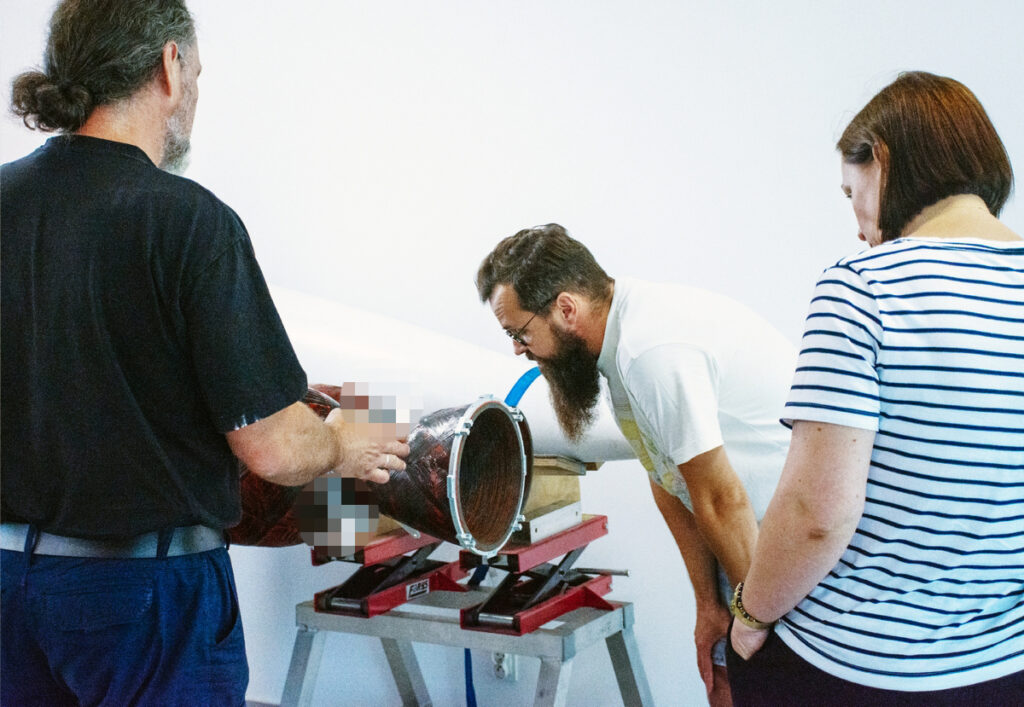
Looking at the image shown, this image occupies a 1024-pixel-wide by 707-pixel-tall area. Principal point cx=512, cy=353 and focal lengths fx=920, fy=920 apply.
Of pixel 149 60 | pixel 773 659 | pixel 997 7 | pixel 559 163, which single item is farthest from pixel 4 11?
pixel 773 659

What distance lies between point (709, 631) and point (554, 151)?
4.22 ft

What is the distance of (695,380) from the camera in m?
1.49

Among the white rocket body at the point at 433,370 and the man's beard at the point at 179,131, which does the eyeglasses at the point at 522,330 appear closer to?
the white rocket body at the point at 433,370

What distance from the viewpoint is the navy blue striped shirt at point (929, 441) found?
2.66 ft

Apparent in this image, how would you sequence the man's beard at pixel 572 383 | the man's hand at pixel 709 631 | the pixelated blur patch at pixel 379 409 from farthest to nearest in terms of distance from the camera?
the man's beard at pixel 572 383, the man's hand at pixel 709 631, the pixelated blur patch at pixel 379 409

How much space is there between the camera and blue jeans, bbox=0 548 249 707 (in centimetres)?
112

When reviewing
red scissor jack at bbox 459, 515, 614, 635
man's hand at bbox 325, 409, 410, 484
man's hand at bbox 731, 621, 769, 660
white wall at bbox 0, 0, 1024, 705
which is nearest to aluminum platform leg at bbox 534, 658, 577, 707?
red scissor jack at bbox 459, 515, 614, 635

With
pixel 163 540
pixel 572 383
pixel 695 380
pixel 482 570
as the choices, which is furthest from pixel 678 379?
pixel 482 570

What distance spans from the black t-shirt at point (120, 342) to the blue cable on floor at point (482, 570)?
0.85m

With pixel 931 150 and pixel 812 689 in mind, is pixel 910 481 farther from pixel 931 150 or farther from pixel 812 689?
pixel 931 150

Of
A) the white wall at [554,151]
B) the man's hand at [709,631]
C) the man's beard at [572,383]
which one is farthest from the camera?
the white wall at [554,151]

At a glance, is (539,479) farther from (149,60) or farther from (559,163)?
(149,60)

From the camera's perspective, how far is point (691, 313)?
1.60 meters

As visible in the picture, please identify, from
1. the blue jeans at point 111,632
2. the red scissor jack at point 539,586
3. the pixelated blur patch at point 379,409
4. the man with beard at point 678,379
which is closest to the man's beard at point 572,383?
the man with beard at point 678,379
